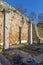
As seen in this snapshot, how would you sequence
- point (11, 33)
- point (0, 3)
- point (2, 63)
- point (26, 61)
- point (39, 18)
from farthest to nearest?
point (39, 18) < point (11, 33) < point (0, 3) < point (26, 61) < point (2, 63)

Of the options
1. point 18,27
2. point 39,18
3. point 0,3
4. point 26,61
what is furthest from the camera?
point 39,18

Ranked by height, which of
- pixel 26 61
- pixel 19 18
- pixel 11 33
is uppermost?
pixel 19 18

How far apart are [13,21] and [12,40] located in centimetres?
197

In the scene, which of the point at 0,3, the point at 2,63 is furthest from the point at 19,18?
the point at 2,63

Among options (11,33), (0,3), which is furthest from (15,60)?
(11,33)

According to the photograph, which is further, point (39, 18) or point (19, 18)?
point (39, 18)

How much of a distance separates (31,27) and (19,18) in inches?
81.7

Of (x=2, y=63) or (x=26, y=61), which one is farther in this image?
(x=26, y=61)

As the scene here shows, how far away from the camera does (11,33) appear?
23.1m

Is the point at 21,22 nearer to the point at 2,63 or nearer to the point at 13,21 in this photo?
the point at 13,21

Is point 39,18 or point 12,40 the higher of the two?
point 39,18

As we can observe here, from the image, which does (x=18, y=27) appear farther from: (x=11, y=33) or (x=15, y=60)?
(x=15, y=60)

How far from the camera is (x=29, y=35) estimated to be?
2631 cm

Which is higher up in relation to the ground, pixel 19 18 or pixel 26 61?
pixel 19 18
